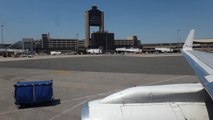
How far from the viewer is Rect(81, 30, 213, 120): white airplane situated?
420 cm

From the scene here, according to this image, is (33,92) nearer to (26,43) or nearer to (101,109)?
(101,109)

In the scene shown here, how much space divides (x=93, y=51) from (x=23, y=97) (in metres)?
133

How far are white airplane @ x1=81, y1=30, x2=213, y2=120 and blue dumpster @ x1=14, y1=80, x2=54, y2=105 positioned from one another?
11029 millimetres

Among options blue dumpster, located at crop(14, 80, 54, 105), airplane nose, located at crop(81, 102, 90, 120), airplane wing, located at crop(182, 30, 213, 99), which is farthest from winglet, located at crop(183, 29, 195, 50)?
airplane nose, located at crop(81, 102, 90, 120)

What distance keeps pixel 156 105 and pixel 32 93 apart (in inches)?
461

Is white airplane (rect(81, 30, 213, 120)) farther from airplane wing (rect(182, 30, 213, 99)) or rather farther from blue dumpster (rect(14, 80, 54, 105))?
blue dumpster (rect(14, 80, 54, 105))

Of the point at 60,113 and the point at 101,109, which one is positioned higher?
the point at 101,109

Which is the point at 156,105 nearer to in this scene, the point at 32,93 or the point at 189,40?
the point at 189,40

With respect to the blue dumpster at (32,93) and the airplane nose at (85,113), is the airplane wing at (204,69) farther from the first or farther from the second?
the blue dumpster at (32,93)

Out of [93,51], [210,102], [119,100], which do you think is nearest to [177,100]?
[210,102]

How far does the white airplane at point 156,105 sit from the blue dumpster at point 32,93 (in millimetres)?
11029

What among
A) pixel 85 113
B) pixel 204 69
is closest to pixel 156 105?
pixel 85 113

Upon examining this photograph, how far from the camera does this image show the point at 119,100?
4551 mm

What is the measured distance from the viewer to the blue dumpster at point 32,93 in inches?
583
